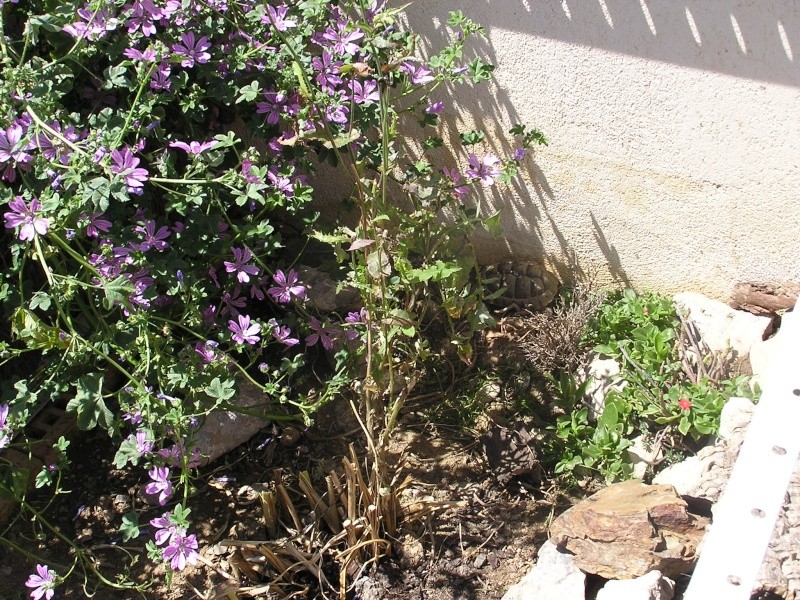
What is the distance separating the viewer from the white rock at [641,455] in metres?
3.16

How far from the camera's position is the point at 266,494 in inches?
115

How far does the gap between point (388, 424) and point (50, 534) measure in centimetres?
131

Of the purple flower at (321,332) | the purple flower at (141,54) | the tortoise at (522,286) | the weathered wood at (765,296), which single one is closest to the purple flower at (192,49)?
the purple flower at (141,54)

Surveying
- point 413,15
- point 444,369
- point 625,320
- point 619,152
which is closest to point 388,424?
point 444,369

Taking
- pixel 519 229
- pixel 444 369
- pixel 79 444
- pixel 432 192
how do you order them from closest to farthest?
pixel 432 192 < pixel 79 444 < pixel 444 369 < pixel 519 229

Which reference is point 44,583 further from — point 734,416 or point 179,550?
point 734,416

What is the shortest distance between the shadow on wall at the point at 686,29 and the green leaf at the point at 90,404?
6.62ft

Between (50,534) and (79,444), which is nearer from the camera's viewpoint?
(50,534)

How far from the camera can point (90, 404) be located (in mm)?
2604

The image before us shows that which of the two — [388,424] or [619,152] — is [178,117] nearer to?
[388,424]

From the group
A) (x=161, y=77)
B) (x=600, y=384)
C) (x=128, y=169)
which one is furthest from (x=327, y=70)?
(x=600, y=384)

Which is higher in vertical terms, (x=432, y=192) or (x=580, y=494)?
(x=432, y=192)

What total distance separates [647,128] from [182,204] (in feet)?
5.77

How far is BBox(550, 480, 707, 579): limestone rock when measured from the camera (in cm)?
259
